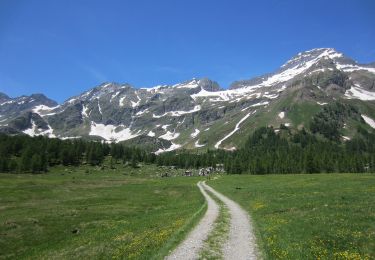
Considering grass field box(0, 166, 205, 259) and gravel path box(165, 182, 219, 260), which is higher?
gravel path box(165, 182, 219, 260)

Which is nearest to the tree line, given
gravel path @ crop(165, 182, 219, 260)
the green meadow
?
the green meadow

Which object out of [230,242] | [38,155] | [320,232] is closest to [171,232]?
[230,242]

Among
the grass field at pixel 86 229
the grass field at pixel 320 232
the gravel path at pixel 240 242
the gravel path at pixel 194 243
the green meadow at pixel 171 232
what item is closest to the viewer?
the grass field at pixel 320 232

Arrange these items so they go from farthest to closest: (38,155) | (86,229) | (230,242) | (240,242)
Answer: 1. (38,155)
2. (86,229)
3. (230,242)
4. (240,242)

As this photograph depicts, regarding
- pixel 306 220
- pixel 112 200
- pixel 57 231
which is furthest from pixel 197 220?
pixel 112 200

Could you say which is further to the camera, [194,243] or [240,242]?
[240,242]

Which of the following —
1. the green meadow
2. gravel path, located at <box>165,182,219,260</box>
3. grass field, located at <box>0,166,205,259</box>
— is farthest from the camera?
grass field, located at <box>0,166,205,259</box>

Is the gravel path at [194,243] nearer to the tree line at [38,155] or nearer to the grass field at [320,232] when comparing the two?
the grass field at [320,232]

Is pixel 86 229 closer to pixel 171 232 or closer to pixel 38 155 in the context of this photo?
pixel 171 232

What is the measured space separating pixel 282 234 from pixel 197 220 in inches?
426

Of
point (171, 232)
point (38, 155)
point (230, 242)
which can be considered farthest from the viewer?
point (38, 155)

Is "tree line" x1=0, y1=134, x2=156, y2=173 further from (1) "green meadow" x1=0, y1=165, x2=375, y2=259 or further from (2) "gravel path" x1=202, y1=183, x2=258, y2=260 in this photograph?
(2) "gravel path" x1=202, y1=183, x2=258, y2=260

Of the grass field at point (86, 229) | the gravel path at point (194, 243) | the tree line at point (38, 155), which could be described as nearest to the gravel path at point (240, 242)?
the gravel path at point (194, 243)

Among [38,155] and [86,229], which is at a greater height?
[38,155]
